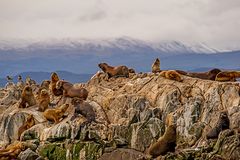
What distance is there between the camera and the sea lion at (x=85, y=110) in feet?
93.0

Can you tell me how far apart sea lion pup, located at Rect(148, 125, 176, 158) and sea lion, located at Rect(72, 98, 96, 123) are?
3.68 metres

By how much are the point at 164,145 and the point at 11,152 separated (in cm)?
675

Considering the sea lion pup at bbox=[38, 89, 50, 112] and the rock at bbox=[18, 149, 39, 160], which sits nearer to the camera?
→ the rock at bbox=[18, 149, 39, 160]

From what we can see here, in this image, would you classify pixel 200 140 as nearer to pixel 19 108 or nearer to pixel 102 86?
pixel 102 86

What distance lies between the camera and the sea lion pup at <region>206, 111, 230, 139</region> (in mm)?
24812

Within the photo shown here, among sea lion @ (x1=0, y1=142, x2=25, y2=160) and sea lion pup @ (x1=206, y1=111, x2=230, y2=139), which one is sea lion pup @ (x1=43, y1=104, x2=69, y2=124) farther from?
sea lion pup @ (x1=206, y1=111, x2=230, y2=139)

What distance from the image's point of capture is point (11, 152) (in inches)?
1080

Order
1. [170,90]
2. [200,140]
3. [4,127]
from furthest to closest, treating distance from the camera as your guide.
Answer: [4,127]
[170,90]
[200,140]

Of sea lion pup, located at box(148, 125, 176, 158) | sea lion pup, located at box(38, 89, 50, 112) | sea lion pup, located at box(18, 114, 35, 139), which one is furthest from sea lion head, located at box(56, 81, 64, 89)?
sea lion pup, located at box(148, 125, 176, 158)

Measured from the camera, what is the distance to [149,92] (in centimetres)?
2906

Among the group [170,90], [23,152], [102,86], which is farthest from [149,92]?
[23,152]

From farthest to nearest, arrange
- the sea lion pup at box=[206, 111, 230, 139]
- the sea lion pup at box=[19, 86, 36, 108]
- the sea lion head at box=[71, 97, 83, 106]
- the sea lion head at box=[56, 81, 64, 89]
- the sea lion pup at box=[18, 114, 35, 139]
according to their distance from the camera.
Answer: the sea lion pup at box=[19, 86, 36, 108] → the sea lion head at box=[56, 81, 64, 89] → the sea lion pup at box=[18, 114, 35, 139] → the sea lion head at box=[71, 97, 83, 106] → the sea lion pup at box=[206, 111, 230, 139]

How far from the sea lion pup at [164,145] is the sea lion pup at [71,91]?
5526mm

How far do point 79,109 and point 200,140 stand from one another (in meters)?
6.00
